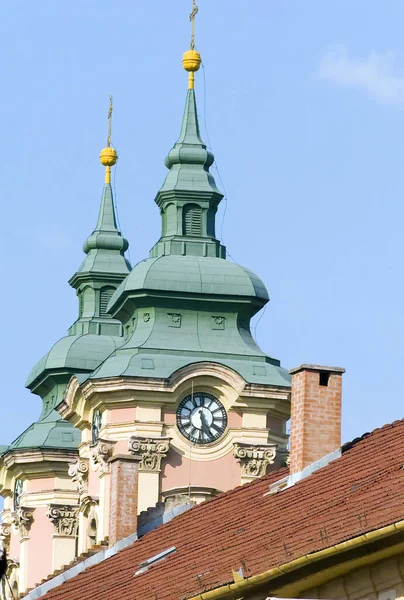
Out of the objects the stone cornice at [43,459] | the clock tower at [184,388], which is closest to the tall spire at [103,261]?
the stone cornice at [43,459]

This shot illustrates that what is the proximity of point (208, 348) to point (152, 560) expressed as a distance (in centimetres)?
3171

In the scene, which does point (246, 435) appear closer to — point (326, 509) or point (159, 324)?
point (159, 324)

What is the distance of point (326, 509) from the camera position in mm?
28188

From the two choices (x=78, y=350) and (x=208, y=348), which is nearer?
(x=208, y=348)

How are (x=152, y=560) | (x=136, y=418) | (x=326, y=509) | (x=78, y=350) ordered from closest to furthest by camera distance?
(x=326, y=509), (x=152, y=560), (x=136, y=418), (x=78, y=350)

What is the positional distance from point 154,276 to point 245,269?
2.61 metres

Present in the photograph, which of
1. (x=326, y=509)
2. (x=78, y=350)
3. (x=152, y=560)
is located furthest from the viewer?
(x=78, y=350)

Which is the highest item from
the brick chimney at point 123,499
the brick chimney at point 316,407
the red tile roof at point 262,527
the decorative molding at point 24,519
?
the decorative molding at point 24,519

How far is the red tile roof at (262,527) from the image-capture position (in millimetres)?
26375

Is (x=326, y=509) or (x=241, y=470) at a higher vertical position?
(x=241, y=470)

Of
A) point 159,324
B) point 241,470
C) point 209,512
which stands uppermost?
point 159,324

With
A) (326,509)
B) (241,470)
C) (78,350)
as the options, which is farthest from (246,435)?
(326,509)

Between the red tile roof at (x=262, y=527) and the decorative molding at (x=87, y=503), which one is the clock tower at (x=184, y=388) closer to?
the decorative molding at (x=87, y=503)

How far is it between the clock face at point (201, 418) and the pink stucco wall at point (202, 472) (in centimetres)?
57
